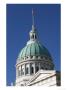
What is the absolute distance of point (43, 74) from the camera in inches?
366

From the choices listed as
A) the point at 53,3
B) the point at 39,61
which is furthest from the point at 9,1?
the point at 39,61

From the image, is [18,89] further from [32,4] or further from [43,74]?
[43,74]

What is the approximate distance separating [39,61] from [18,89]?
8533 mm

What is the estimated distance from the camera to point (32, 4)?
17.1ft
